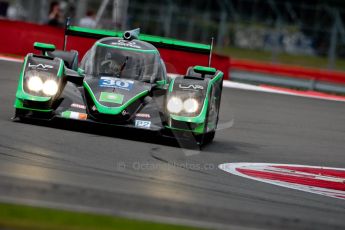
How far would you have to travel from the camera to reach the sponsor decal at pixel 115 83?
10798mm

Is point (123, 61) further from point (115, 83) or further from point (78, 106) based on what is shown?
point (78, 106)

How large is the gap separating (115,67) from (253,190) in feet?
11.0

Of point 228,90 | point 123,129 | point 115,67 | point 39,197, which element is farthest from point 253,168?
point 228,90

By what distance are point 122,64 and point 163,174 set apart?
9.65ft

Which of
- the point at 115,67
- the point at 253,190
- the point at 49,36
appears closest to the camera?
the point at 253,190

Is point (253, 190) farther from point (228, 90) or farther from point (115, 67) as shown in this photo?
point (228, 90)

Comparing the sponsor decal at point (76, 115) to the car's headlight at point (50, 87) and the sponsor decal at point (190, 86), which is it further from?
the sponsor decal at point (190, 86)

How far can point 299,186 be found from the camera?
30.9 feet

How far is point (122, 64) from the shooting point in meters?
11.5

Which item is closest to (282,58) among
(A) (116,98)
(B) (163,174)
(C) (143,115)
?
(C) (143,115)

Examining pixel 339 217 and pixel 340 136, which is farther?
pixel 340 136

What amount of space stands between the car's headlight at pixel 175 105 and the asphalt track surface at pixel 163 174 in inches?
15.6

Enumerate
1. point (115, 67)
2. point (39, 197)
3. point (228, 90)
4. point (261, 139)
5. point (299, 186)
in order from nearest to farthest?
point (39, 197) < point (299, 186) < point (115, 67) < point (261, 139) < point (228, 90)

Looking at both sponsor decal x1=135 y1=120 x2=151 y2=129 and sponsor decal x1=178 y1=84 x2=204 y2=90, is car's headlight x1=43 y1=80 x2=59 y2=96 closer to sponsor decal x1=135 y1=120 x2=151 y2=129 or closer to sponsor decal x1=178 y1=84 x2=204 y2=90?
sponsor decal x1=135 y1=120 x2=151 y2=129
